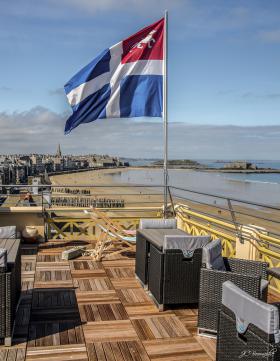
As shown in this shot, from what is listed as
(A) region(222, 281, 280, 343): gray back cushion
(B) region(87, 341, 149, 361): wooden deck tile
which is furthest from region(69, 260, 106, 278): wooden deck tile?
(A) region(222, 281, 280, 343): gray back cushion

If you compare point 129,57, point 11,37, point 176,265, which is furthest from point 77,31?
point 176,265

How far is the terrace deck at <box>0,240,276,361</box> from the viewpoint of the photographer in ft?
11.1

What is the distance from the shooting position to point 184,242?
426 cm

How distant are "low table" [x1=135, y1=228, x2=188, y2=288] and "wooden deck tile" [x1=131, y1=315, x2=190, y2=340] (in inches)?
32.1

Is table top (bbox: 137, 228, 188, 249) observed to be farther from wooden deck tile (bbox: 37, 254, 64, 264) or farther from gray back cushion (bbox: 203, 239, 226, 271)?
wooden deck tile (bbox: 37, 254, 64, 264)

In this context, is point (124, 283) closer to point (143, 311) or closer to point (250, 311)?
point (143, 311)

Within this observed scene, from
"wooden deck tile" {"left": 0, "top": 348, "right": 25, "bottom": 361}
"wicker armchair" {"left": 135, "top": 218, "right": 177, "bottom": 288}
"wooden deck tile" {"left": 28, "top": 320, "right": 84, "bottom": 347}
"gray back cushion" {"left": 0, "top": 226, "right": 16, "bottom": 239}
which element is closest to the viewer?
"wooden deck tile" {"left": 0, "top": 348, "right": 25, "bottom": 361}

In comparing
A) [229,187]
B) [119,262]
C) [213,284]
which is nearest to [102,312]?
[213,284]

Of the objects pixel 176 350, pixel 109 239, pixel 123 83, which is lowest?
pixel 176 350

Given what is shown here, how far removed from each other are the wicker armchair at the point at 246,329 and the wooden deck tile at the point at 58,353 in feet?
4.01

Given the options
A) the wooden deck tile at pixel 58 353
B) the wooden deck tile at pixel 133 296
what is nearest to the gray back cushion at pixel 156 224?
the wooden deck tile at pixel 133 296

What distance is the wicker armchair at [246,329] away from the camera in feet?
7.01

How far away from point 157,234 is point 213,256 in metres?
1.34
